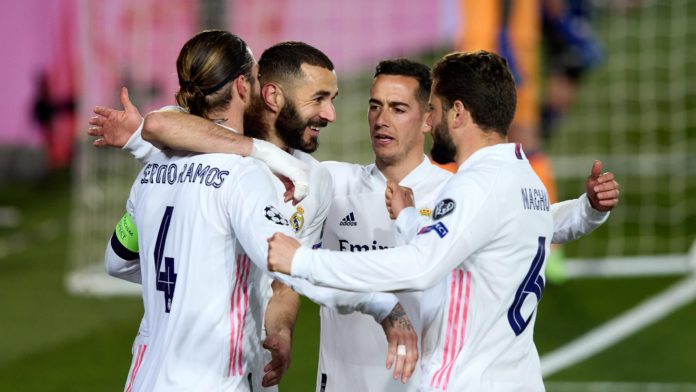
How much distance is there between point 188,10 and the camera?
1223 cm

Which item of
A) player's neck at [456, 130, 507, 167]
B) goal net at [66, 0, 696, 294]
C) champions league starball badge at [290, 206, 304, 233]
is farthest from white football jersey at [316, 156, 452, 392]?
goal net at [66, 0, 696, 294]

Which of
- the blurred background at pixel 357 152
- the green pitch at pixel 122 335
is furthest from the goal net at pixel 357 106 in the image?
the green pitch at pixel 122 335

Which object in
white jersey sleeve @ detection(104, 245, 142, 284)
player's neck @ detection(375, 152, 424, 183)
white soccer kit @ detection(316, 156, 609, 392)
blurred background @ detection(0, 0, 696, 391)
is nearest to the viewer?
white jersey sleeve @ detection(104, 245, 142, 284)

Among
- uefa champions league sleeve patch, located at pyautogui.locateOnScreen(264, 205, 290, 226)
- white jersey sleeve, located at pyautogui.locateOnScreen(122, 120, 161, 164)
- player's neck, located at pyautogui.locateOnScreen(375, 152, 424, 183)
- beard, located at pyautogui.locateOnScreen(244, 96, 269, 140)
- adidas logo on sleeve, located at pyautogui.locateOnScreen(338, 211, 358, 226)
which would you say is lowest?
adidas logo on sleeve, located at pyautogui.locateOnScreen(338, 211, 358, 226)

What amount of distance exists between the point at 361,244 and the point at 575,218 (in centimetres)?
95

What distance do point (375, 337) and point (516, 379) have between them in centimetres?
107

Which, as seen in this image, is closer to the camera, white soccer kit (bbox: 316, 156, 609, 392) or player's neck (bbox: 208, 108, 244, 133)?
player's neck (bbox: 208, 108, 244, 133)

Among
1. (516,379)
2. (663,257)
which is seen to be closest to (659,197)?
(663,257)

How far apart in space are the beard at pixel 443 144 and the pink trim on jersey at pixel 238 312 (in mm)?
827

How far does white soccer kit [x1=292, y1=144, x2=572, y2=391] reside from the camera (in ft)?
12.4

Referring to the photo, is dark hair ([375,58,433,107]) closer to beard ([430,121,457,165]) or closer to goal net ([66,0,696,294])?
beard ([430,121,457,165])

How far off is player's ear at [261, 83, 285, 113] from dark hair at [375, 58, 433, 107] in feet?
2.19

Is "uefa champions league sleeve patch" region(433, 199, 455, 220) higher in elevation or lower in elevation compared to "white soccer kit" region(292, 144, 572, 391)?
higher

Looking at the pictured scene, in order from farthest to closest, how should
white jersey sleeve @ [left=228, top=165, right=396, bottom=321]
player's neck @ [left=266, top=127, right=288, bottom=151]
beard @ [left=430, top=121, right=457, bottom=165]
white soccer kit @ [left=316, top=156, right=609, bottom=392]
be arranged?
white soccer kit @ [left=316, top=156, right=609, bottom=392]
player's neck @ [left=266, top=127, right=288, bottom=151]
beard @ [left=430, top=121, right=457, bottom=165]
white jersey sleeve @ [left=228, top=165, right=396, bottom=321]
